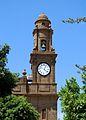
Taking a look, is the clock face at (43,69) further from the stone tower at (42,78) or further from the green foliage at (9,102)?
the green foliage at (9,102)

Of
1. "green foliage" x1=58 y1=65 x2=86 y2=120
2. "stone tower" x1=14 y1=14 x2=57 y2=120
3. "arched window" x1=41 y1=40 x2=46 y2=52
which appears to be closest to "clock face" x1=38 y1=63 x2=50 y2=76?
"stone tower" x1=14 y1=14 x2=57 y2=120

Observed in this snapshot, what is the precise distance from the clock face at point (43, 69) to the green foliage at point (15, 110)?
18110 mm

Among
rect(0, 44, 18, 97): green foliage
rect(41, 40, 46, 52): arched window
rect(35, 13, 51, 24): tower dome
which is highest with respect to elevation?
rect(35, 13, 51, 24): tower dome

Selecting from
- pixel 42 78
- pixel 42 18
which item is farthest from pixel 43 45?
pixel 42 78

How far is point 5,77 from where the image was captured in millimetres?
31672

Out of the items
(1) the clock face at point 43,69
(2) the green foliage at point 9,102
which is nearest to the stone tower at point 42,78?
(1) the clock face at point 43,69

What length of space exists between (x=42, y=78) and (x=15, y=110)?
1915 cm

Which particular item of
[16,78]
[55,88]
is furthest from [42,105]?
[16,78]

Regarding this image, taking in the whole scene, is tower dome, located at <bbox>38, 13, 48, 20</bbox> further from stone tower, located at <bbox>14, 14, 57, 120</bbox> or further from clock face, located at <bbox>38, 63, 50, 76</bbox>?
clock face, located at <bbox>38, 63, 50, 76</bbox>

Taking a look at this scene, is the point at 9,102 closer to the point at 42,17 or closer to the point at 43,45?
the point at 43,45

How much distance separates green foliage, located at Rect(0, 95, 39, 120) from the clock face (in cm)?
1811

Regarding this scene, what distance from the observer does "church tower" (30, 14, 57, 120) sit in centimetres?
4878

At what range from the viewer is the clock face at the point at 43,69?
5038 cm

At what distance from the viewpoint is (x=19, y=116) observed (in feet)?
102
